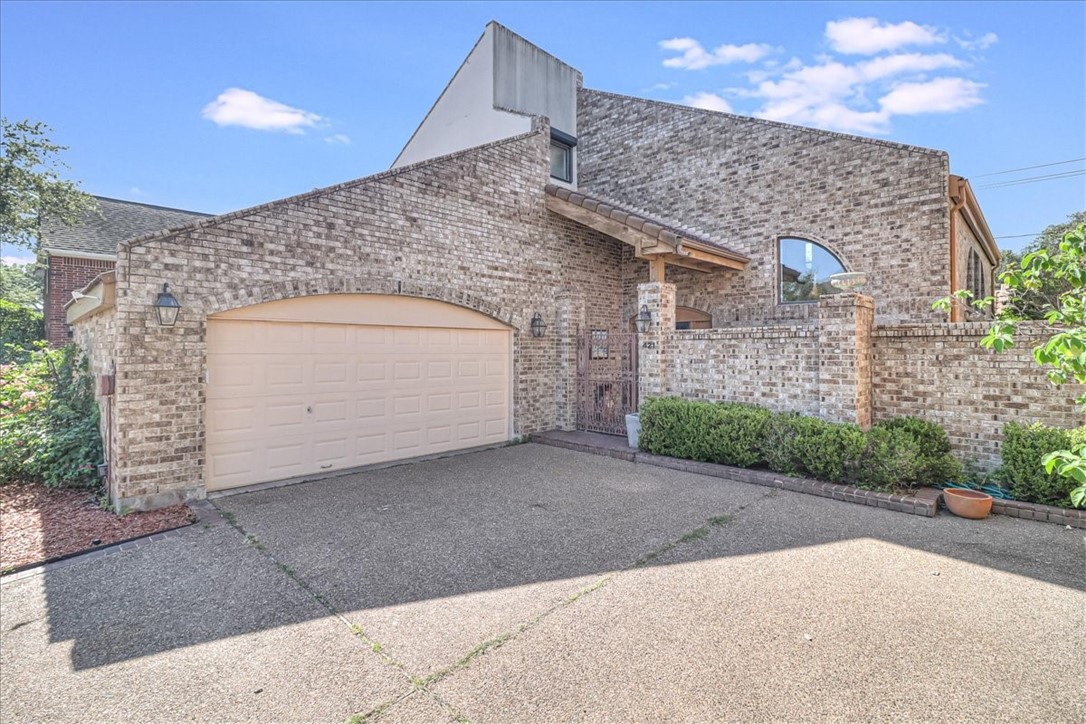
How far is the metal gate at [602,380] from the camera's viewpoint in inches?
384

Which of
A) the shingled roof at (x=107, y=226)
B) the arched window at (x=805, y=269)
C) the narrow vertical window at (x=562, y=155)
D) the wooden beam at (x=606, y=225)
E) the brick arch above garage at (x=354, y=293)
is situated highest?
the narrow vertical window at (x=562, y=155)

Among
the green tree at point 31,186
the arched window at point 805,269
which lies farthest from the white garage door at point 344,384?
the green tree at point 31,186

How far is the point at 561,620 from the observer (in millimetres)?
3307

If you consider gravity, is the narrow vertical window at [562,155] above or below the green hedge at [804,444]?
above

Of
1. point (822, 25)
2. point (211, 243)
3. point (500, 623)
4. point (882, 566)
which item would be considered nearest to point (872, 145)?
point (822, 25)

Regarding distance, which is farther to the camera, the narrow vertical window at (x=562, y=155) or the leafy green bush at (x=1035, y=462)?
the narrow vertical window at (x=562, y=155)

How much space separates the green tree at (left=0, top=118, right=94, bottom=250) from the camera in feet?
50.9

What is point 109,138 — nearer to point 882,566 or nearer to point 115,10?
point 115,10

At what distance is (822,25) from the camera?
313 inches

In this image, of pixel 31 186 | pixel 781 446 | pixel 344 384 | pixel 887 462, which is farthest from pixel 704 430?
pixel 31 186

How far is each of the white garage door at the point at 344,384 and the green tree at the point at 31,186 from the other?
1447cm

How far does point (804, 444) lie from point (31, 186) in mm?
22771

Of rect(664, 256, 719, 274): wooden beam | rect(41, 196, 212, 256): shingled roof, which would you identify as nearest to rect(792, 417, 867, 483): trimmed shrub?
rect(664, 256, 719, 274): wooden beam

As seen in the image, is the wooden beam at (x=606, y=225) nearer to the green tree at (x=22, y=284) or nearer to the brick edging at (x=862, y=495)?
A: the brick edging at (x=862, y=495)
